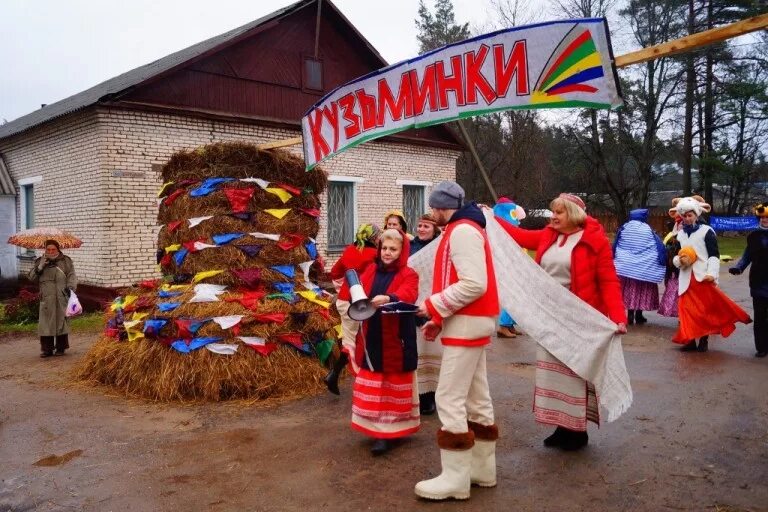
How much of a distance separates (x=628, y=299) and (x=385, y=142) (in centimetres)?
853

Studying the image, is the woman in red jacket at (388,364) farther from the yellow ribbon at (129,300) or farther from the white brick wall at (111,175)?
the white brick wall at (111,175)

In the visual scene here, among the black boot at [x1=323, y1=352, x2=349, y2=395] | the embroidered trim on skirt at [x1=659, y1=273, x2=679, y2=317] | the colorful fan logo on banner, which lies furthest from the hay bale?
the embroidered trim on skirt at [x1=659, y1=273, x2=679, y2=317]

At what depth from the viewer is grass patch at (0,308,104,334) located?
1050 centimetres

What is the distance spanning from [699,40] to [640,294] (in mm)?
6280

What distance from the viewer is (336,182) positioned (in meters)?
15.5

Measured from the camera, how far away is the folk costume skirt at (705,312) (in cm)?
762

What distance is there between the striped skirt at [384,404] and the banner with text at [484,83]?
2.25 metres

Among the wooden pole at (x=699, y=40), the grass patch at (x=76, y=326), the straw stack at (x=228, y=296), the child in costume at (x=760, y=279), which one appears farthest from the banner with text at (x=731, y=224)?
the wooden pole at (x=699, y=40)

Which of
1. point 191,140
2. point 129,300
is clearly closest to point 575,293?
point 129,300

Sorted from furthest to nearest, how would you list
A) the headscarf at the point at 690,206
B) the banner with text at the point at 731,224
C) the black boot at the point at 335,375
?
1. the banner with text at the point at 731,224
2. the headscarf at the point at 690,206
3. the black boot at the point at 335,375

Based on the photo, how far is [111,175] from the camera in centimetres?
1177

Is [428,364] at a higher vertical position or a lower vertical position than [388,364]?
lower

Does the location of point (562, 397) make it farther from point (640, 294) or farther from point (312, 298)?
point (640, 294)

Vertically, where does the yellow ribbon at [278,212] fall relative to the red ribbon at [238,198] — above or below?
below
